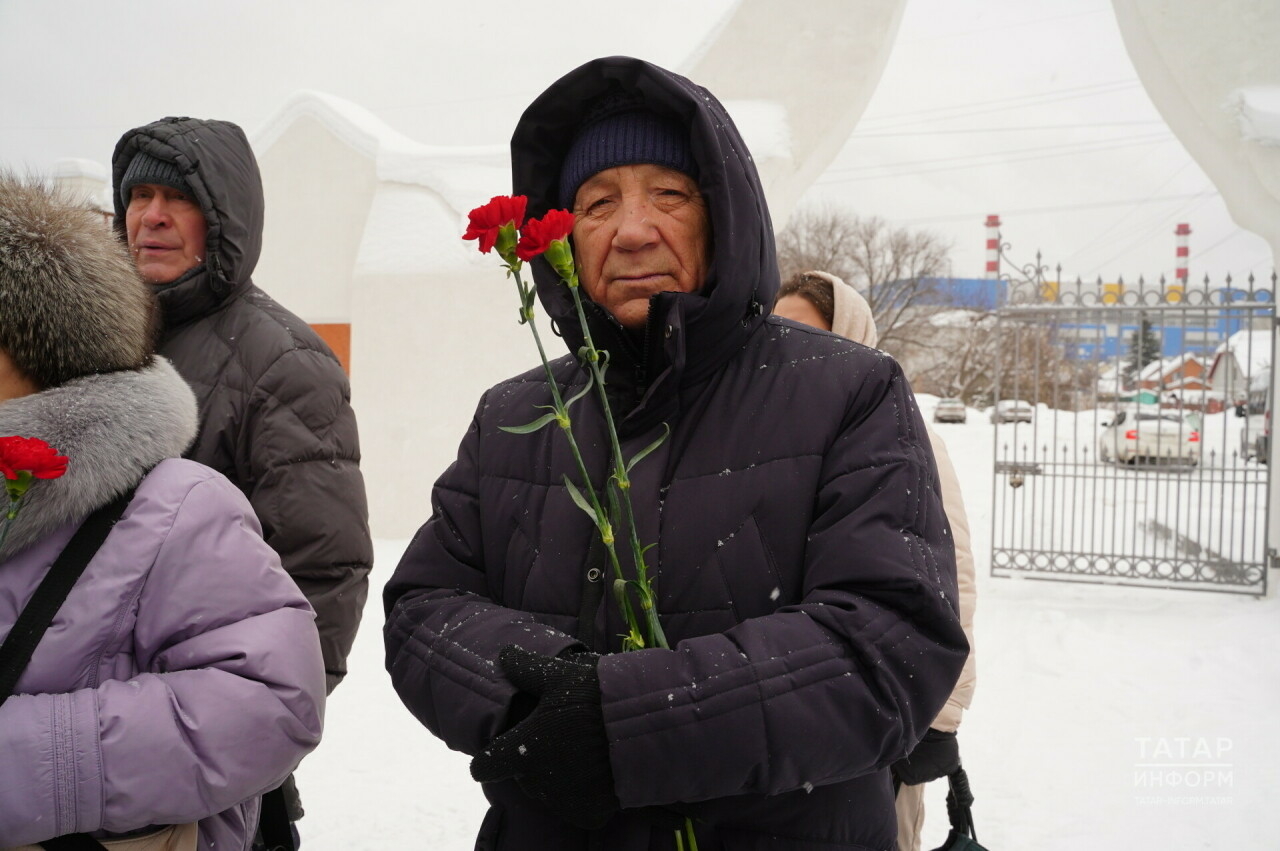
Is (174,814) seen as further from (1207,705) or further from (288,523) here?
(1207,705)

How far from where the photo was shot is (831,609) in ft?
3.82

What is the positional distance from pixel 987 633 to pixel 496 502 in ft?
19.1

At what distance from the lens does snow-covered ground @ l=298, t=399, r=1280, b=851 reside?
376 cm

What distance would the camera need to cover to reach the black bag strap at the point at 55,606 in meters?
1.25

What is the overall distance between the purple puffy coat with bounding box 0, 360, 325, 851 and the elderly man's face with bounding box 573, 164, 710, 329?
0.69 m

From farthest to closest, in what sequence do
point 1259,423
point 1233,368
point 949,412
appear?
point 949,412, point 1259,423, point 1233,368

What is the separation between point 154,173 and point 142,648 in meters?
1.42

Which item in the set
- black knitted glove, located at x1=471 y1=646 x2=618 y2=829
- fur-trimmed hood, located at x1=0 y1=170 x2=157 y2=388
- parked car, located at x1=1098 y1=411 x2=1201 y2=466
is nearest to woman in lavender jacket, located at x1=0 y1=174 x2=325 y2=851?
fur-trimmed hood, located at x1=0 y1=170 x2=157 y2=388

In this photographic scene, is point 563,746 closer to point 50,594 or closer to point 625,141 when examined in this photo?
point 50,594

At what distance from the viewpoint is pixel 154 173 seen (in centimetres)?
230

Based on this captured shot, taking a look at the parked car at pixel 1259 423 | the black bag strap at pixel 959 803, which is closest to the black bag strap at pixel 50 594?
the black bag strap at pixel 959 803

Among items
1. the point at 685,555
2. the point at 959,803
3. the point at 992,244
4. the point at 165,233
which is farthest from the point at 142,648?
the point at 992,244

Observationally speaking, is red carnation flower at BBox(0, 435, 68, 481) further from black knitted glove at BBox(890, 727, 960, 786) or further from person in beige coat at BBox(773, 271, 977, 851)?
black knitted glove at BBox(890, 727, 960, 786)

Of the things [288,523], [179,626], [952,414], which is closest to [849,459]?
[179,626]
